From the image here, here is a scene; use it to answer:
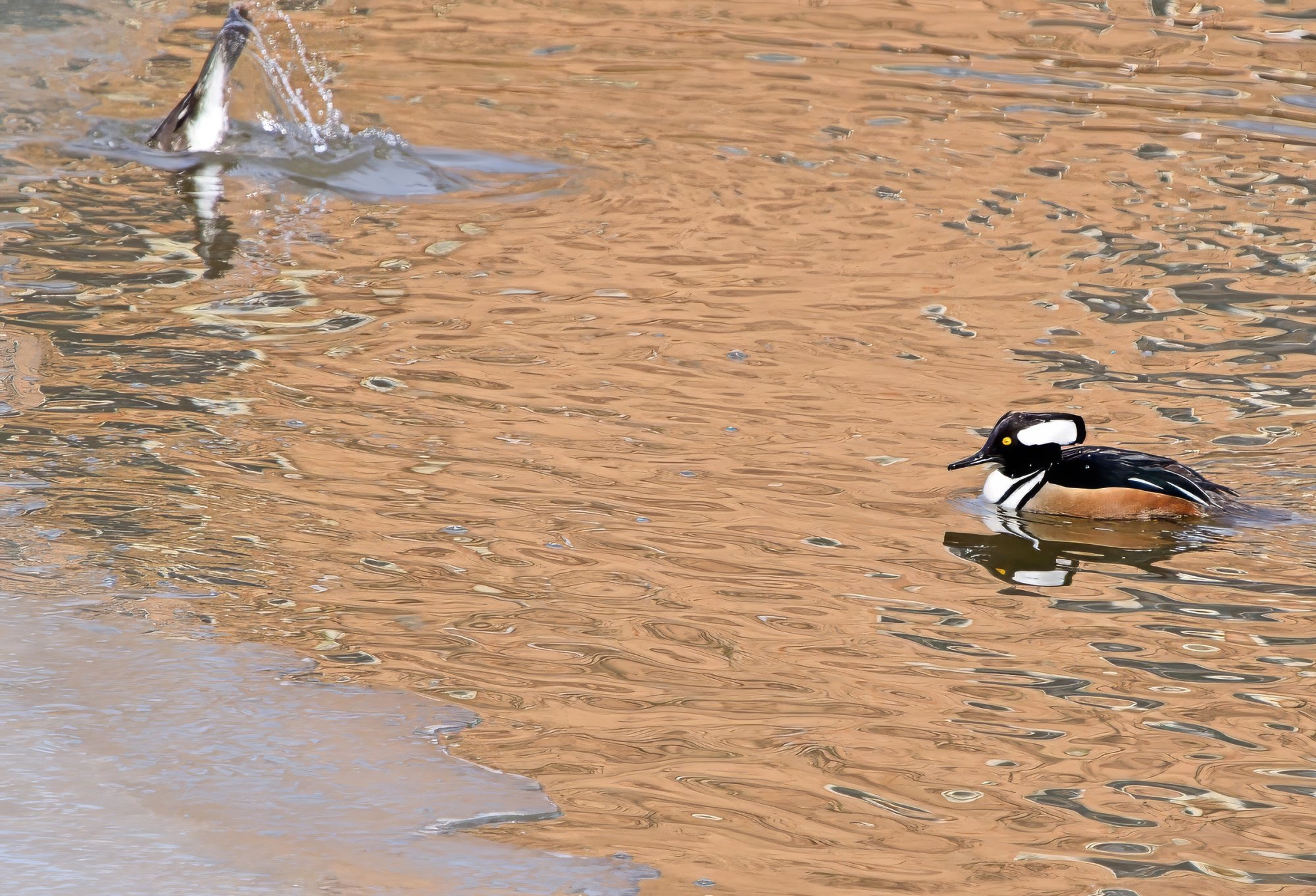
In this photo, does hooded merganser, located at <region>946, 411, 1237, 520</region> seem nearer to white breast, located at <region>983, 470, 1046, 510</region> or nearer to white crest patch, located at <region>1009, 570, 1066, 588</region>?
white breast, located at <region>983, 470, 1046, 510</region>

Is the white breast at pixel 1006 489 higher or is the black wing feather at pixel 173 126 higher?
the black wing feather at pixel 173 126

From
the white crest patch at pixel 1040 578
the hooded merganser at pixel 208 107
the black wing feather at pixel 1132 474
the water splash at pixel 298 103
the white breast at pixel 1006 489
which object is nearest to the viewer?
the white crest patch at pixel 1040 578

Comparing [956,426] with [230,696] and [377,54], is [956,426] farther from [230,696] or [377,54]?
[377,54]

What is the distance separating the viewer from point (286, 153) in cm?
1147

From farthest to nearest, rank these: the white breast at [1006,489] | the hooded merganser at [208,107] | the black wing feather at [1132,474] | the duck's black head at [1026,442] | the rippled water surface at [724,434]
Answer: the hooded merganser at [208,107] → the white breast at [1006,489] → the duck's black head at [1026,442] → the black wing feather at [1132,474] → the rippled water surface at [724,434]

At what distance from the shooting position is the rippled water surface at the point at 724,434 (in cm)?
442

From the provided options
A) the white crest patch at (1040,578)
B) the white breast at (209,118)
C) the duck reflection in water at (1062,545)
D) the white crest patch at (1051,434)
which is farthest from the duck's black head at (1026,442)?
the white breast at (209,118)

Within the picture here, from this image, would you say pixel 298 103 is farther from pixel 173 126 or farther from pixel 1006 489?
pixel 1006 489

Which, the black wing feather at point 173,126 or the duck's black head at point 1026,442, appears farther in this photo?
the black wing feather at point 173,126

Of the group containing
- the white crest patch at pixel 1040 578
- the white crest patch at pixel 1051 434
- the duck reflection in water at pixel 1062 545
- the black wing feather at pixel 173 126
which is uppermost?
the black wing feather at pixel 173 126

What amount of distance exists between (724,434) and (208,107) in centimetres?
587

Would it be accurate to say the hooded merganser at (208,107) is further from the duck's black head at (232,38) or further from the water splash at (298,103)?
the water splash at (298,103)

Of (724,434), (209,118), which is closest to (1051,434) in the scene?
(724,434)

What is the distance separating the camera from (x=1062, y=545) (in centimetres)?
658
